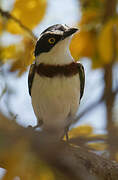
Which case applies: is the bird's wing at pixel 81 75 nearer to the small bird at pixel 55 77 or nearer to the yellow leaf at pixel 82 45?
the small bird at pixel 55 77

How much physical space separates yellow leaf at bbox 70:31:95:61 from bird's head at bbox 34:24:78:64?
0.13m

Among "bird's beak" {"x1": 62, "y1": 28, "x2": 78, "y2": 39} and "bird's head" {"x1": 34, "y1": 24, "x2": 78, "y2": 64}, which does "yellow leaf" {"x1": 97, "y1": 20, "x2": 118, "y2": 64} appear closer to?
"bird's beak" {"x1": 62, "y1": 28, "x2": 78, "y2": 39}

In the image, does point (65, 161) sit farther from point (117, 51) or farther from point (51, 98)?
point (51, 98)

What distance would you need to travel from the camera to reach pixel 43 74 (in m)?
3.33

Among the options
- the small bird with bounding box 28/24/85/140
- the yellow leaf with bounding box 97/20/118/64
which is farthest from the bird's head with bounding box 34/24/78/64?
the yellow leaf with bounding box 97/20/118/64

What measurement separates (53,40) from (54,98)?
57cm

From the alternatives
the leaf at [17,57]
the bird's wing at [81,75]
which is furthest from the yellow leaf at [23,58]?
the bird's wing at [81,75]

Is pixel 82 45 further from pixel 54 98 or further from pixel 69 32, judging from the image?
pixel 54 98

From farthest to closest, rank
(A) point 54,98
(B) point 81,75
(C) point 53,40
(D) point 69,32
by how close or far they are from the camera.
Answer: (B) point 81,75 < (A) point 54,98 < (C) point 53,40 < (D) point 69,32

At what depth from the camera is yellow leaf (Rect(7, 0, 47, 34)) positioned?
95.2 inches

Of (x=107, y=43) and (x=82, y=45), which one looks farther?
(x=82, y=45)

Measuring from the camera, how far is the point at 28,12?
2.46 meters

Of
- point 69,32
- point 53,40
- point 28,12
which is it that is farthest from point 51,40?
point 28,12

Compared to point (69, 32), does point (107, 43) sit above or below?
below
